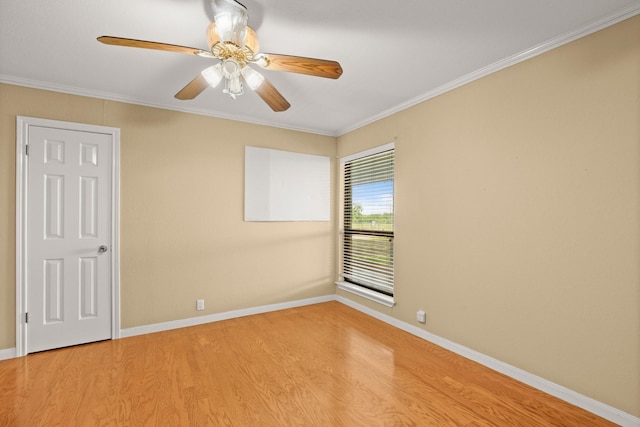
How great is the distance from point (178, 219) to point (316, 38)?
2.46m

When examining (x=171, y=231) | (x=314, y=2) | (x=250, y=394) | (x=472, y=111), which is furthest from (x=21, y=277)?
(x=472, y=111)

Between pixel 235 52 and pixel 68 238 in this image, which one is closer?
pixel 235 52

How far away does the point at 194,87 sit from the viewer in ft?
7.63

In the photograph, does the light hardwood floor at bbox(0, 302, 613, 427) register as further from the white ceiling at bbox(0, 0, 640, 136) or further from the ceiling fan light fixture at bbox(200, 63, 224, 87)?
the white ceiling at bbox(0, 0, 640, 136)

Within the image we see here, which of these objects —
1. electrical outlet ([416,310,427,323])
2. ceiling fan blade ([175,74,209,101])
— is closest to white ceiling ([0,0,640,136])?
ceiling fan blade ([175,74,209,101])

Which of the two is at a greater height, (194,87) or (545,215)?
(194,87)

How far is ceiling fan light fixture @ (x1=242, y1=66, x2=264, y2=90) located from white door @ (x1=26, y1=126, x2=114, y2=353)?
203cm

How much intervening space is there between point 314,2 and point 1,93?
2980 mm

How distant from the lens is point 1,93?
274 cm

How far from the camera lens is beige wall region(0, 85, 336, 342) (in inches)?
111

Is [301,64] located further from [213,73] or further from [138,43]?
[138,43]

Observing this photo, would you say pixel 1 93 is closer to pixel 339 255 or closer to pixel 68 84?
pixel 68 84

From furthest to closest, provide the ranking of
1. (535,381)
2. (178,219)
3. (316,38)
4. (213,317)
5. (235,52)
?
(213,317) → (178,219) → (535,381) → (316,38) → (235,52)

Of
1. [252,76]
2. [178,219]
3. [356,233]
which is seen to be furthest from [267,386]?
[356,233]
